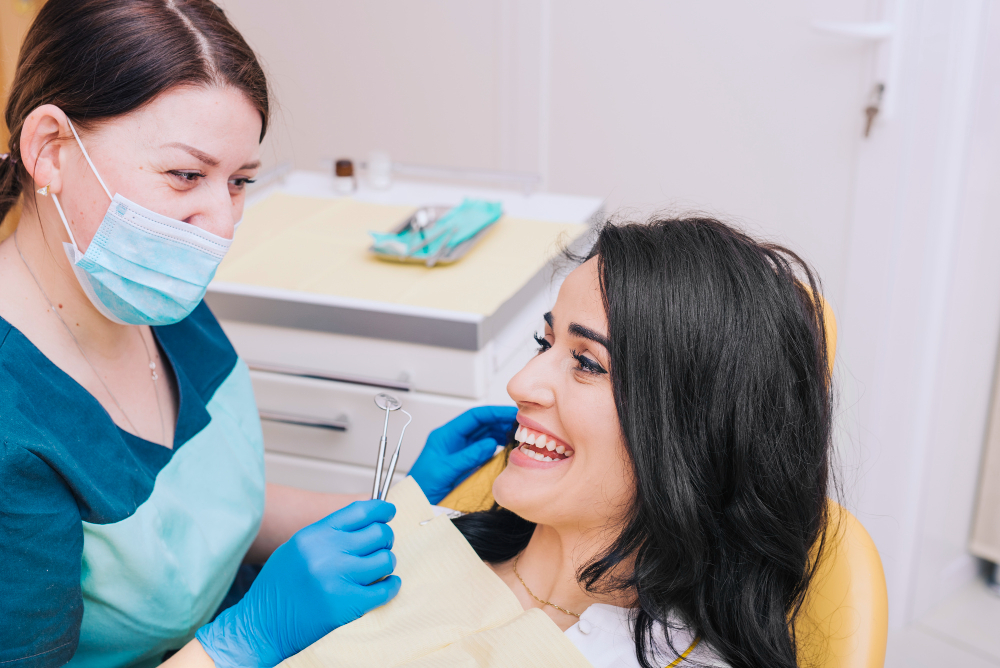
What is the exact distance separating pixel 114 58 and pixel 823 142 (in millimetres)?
1631

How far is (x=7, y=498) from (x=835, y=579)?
892 mm

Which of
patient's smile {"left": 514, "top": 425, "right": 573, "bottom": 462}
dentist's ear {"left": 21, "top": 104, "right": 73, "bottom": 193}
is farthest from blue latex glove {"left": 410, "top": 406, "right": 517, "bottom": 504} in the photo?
dentist's ear {"left": 21, "top": 104, "right": 73, "bottom": 193}

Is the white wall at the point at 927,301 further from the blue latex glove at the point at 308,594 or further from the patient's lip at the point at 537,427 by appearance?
the blue latex glove at the point at 308,594

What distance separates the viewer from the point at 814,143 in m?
2.05

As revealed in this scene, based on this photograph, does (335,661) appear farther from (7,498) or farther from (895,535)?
(895,535)

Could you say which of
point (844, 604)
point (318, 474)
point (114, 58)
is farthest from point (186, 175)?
point (844, 604)

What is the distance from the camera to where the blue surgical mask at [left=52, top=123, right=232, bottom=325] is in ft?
3.20

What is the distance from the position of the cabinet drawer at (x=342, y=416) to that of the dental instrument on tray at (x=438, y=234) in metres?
0.26

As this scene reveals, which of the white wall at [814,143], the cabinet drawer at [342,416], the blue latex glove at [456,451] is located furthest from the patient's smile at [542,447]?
the white wall at [814,143]

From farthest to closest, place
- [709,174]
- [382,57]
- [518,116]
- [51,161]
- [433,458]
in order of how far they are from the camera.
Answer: [382,57] → [518,116] → [709,174] → [433,458] → [51,161]

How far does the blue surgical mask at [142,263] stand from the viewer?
97 cm

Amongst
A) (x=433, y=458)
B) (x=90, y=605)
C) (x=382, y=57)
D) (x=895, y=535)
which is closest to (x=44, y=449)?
(x=90, y=605)

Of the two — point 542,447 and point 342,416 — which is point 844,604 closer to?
point 542,447

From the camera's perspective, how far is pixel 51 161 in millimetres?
965
